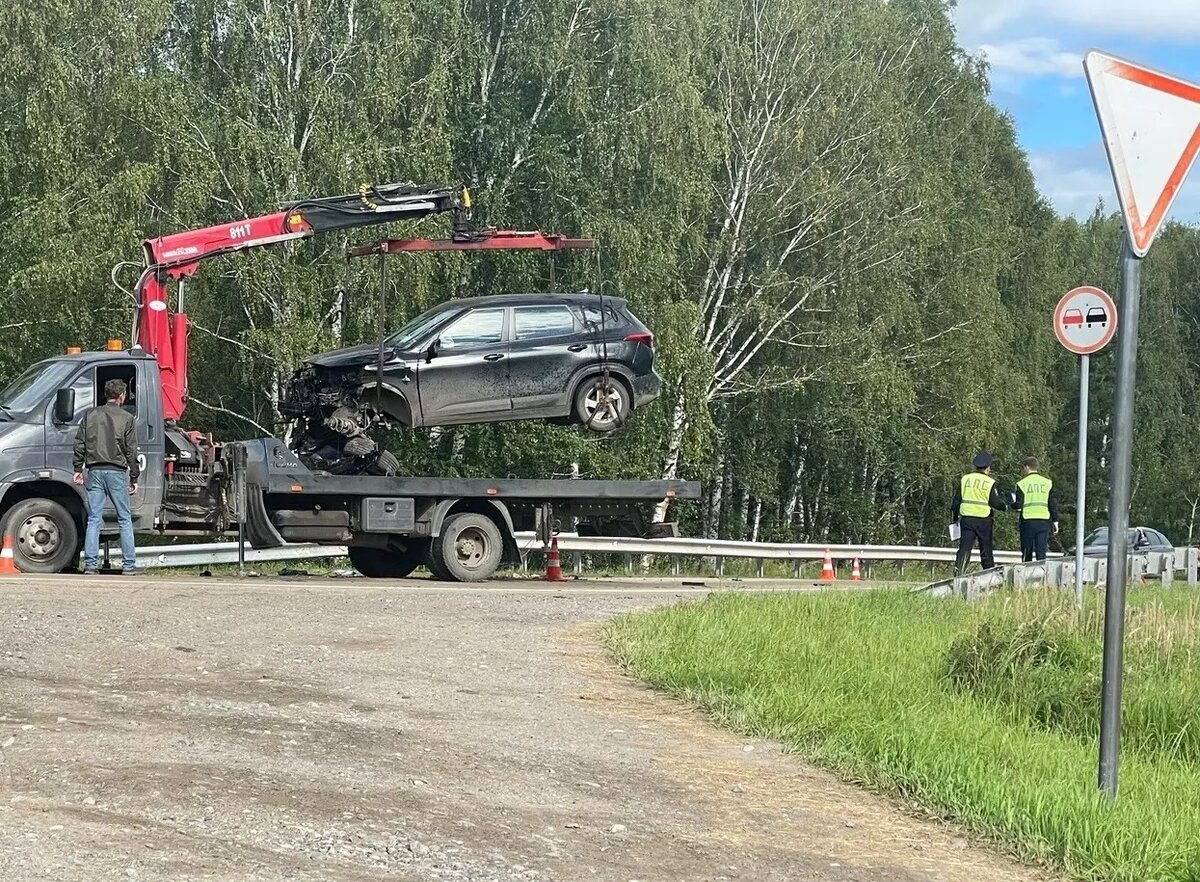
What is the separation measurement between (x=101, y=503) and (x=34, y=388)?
1559mm

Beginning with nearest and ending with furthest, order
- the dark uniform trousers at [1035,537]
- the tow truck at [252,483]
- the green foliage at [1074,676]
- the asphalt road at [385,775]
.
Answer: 1. the asphalt road at [385,775]
2. the green foliage at [1074,676]
3. the tow truck at [252,483]
4. the dark uniform trousers at [1035,537]

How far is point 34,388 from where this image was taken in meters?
15.6

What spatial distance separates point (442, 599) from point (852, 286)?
74.2 feet

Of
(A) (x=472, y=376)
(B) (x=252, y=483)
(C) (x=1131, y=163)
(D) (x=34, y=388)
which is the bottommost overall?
(B) (x=252, y=483)

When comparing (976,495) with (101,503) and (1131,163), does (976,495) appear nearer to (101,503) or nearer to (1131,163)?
(101,503)

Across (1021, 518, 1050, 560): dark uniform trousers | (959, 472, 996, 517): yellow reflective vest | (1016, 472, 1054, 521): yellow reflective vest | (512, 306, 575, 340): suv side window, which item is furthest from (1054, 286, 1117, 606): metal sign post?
(1021, 518, 1050, 560): dark uniform trousers

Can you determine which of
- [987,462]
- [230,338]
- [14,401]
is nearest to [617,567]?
[230,338]

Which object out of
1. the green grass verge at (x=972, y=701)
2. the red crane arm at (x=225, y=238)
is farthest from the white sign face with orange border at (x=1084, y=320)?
the red crane arm at (x=225, y=238)

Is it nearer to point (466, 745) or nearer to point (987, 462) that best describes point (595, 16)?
point (987, 462)

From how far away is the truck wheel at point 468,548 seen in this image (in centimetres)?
1689

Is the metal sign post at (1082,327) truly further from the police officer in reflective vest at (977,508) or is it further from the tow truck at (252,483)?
the police officer in reflective vest at (977,508)

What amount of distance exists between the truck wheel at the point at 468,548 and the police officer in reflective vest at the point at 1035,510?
655cm

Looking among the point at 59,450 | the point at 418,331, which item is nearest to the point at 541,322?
the point at 418,331

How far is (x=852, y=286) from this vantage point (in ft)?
112
